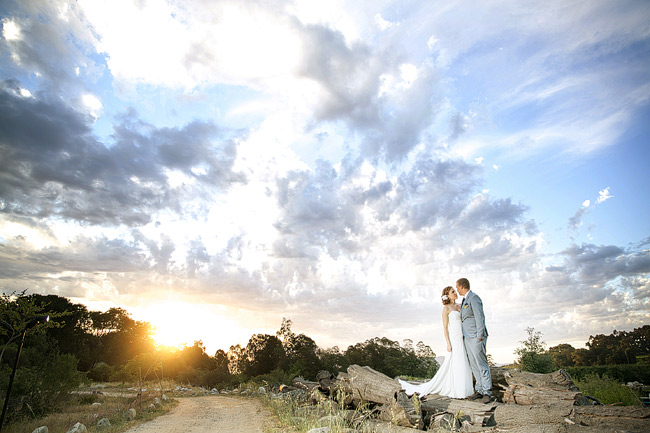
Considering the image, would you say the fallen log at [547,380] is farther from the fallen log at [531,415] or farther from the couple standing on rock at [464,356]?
the fallen log at [531,415]

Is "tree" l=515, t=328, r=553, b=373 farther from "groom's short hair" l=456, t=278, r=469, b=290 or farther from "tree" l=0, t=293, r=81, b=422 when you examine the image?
"tree" l=0, t=293, r=81, b=422

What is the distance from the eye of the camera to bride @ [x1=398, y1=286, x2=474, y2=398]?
340 inches

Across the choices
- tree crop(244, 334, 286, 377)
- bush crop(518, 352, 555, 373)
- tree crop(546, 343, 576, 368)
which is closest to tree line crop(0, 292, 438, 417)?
tree crop(244, 334, 286, 377)

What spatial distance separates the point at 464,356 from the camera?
893cm

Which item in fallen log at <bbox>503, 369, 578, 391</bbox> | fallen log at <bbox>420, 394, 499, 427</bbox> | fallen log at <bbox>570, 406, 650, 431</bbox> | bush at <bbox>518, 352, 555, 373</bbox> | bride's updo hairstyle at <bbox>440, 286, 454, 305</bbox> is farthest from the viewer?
bush at <bbox>518, 352, 555, 373</bbox>

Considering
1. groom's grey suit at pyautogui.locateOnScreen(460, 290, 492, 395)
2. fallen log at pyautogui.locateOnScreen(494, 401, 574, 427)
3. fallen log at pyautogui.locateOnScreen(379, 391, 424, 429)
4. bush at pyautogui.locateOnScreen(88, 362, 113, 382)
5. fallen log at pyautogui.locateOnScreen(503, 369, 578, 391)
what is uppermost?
groom's grey suit at pyautogui.locateOnScreen(460, 290, 492, 395)

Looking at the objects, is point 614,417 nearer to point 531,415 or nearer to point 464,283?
point 531,415

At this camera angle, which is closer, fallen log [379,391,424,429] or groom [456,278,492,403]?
fallen log [379,391,424,429]

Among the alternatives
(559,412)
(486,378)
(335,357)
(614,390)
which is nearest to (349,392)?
(486,378)

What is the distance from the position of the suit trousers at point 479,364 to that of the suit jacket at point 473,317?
151 mm

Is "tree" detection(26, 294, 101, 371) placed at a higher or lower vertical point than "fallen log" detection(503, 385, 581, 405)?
higher

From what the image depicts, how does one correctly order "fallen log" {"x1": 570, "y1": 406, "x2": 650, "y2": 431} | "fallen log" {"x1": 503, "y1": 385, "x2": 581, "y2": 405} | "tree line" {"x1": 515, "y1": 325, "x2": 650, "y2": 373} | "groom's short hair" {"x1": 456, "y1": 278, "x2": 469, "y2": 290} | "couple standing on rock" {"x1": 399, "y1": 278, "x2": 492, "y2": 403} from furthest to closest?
"tree line" {"x1": 515, "y1": 325, "x2": 650, "y2": 373}
"groom's short hair" {"x1": 456, "y1": 278, "x2": 469, "y2": 290}
"couple standing on rock" {"x1": 399, "y1": 278, "x2": 492, "y2": 403}
"fallen log" {"x1": 503, "y1": 385, "x2": 581, "y2": 405}
"fallen log" {"x1": 570, "y1": 406, "x2": 650, "y2": 431}

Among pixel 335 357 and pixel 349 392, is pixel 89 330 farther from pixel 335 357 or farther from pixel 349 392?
pixel 349 392

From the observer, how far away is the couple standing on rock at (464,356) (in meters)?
8.52
